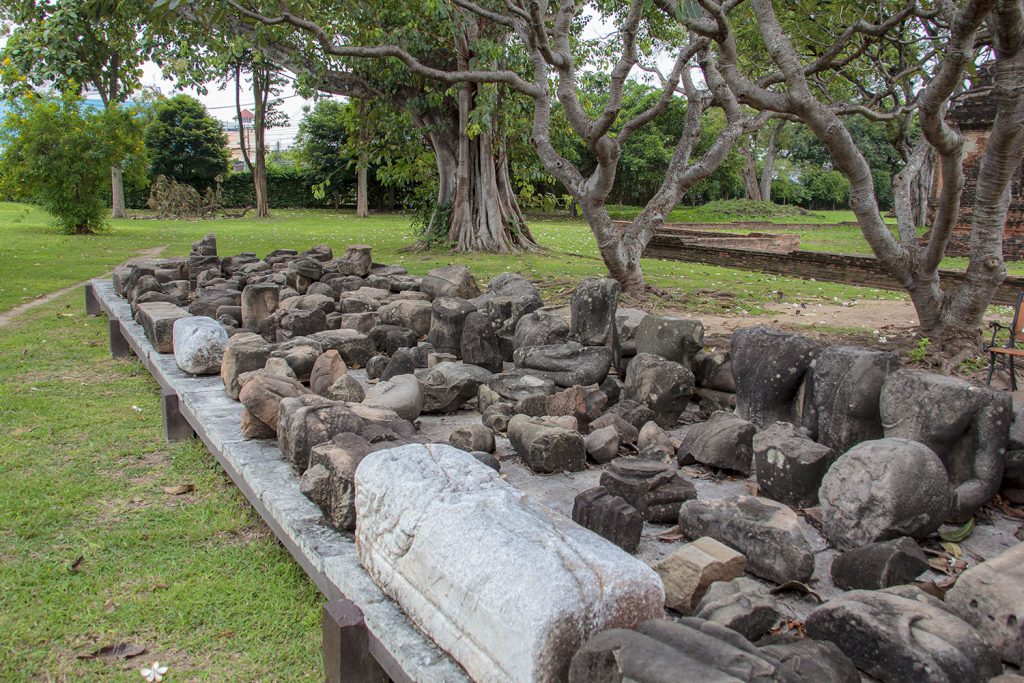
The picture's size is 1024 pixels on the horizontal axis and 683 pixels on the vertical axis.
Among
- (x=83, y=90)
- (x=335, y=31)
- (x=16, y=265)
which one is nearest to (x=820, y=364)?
(x=335, y=31)

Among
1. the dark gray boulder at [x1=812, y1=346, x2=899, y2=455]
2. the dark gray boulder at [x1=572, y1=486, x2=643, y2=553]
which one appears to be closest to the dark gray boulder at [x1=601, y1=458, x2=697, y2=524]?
the dark gray boulder at [x1=572, y1=486, x2=643, y2=553]

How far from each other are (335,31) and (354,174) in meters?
21.4

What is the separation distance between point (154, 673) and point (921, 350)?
628 cm

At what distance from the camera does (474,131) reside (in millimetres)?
13617

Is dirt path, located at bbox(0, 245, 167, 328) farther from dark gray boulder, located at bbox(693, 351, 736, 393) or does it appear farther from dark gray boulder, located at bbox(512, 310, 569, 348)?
dark gray boulder, located at bbox(693, 351, 736, 393)

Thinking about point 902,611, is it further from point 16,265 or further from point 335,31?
point 16,265

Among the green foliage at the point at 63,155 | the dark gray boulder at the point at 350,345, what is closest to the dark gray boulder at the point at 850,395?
the dark gray boulder at the point at 350,345

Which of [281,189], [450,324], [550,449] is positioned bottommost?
[550,449]

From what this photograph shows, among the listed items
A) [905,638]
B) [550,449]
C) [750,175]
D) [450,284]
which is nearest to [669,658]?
[905,638]

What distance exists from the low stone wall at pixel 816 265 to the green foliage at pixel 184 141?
23.5m

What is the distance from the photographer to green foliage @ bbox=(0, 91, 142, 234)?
19.2 metres

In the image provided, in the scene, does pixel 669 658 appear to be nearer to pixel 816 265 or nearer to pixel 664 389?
pixel 664 389

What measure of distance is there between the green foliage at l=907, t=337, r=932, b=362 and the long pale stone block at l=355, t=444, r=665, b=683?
16.8ft

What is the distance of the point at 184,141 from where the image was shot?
3306 centimetres
